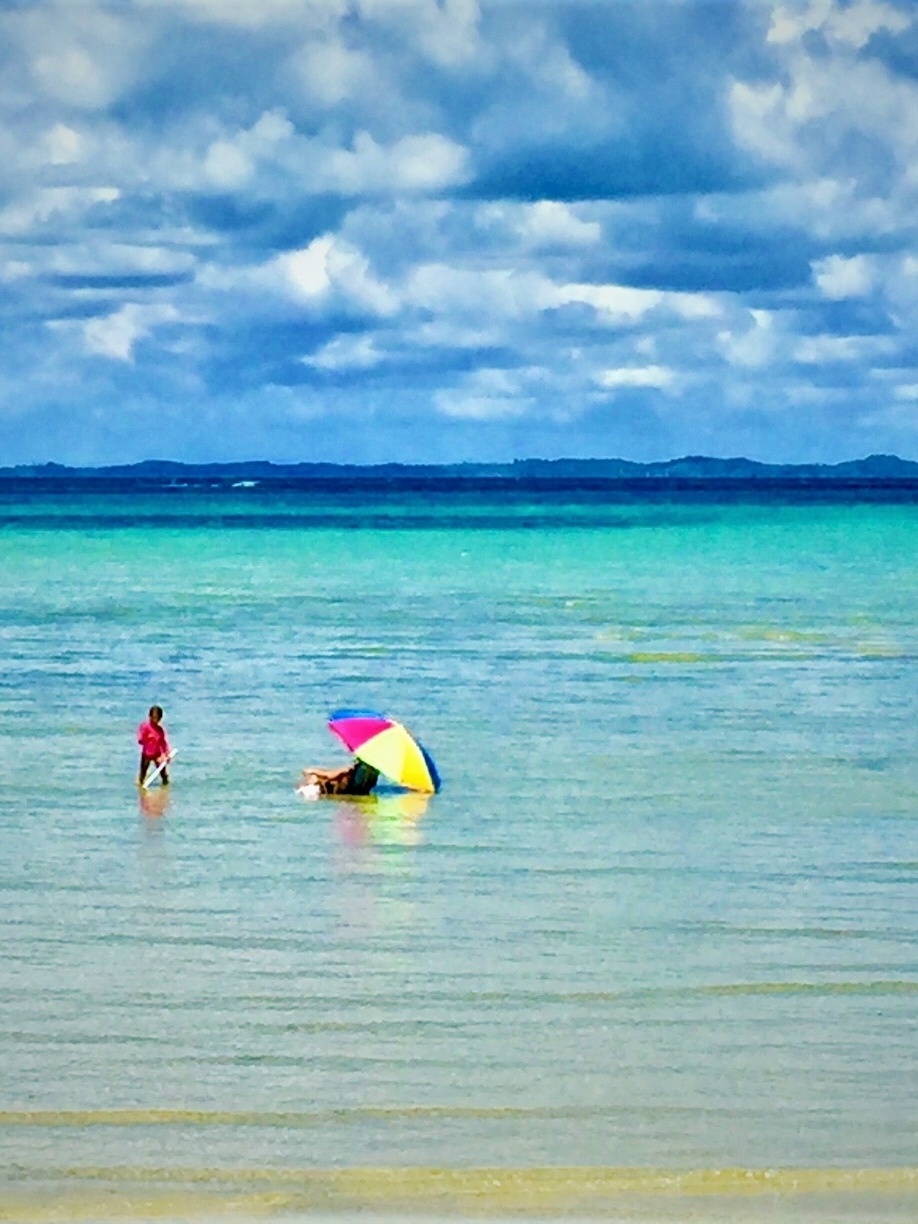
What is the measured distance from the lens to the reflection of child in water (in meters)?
20.4

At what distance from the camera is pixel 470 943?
47.1 feet

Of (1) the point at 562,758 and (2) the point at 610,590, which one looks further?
(2) the point at 610,590

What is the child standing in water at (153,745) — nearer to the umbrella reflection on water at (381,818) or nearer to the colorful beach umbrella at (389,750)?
Result: the colorful beach umbrella at (389,750)

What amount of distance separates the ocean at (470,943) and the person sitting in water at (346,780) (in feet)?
0.97

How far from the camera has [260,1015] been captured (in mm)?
12562

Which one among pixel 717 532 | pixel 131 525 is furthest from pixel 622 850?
pixel 131 525

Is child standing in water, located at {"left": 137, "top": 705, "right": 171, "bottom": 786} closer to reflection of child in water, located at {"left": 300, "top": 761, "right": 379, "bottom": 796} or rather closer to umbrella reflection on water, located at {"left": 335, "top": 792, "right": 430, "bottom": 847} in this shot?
reflection of child in water, located at {"left": 300, "top": 761, "right": 379, "bottom": 796}

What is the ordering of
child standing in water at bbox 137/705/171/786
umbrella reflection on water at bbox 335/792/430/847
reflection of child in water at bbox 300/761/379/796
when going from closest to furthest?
umbrella reflection on water at bbox 335/792/430/847
reflection of child in water at bbox 300/761/379/796
child standing in water at bbox 137/705/171/786

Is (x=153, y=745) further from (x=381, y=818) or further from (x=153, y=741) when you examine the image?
(x=381, y=818)

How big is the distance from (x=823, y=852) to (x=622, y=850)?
174cm

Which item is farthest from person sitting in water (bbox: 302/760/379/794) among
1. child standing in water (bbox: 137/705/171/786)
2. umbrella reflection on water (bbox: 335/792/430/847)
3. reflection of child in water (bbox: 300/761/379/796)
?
child standing in water (bbox: 137/705/171/786)

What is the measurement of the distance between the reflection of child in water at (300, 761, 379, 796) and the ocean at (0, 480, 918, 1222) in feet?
0.93

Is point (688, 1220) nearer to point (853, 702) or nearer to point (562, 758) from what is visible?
point (562, 758)

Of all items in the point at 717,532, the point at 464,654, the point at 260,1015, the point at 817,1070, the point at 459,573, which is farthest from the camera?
the point at 717,532
